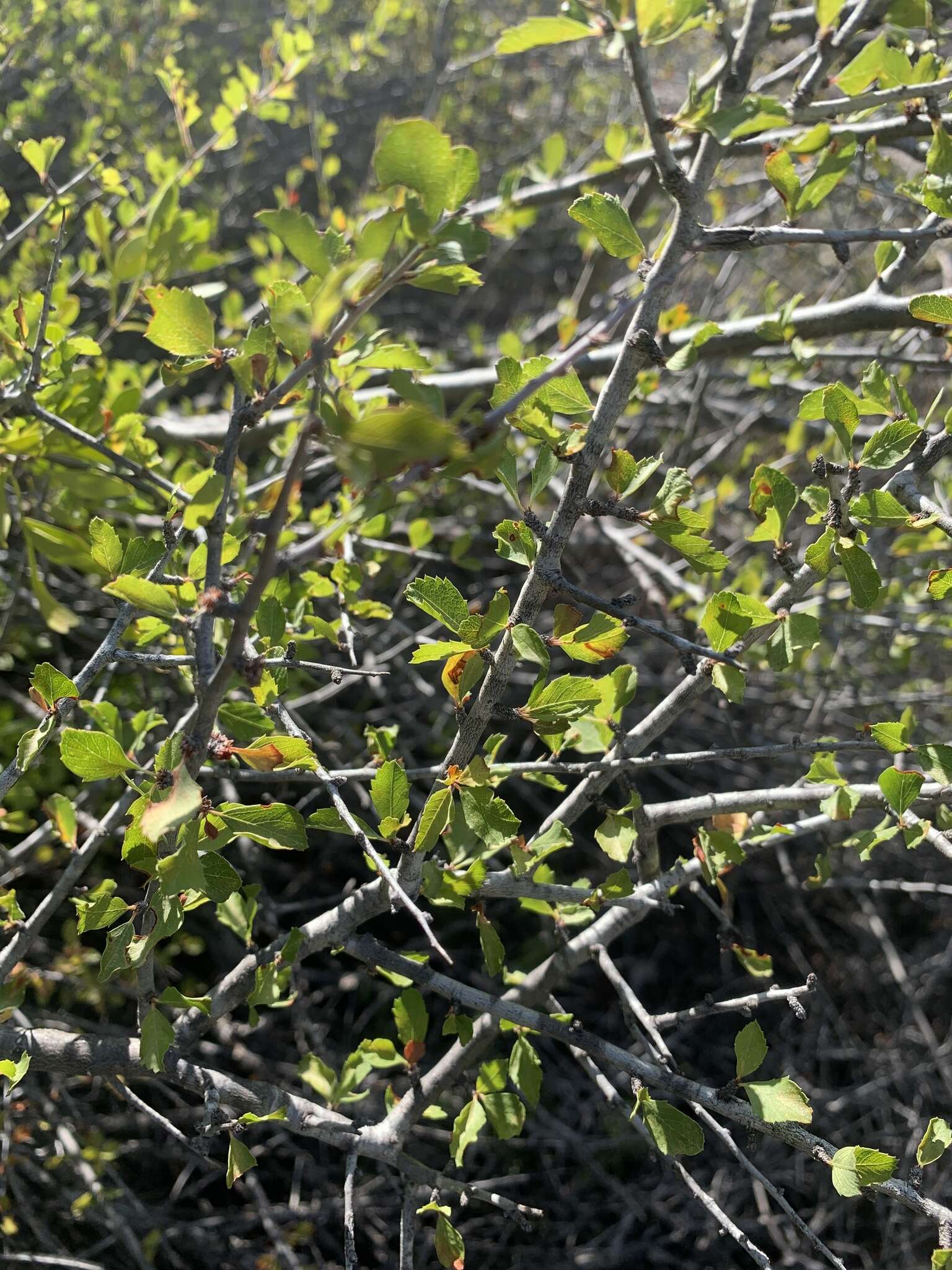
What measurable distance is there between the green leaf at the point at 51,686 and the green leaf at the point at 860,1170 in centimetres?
99

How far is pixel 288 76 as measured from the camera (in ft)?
6.28

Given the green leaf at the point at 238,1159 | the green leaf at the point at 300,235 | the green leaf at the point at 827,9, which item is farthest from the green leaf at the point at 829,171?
the green leaf at the point at 238,1159

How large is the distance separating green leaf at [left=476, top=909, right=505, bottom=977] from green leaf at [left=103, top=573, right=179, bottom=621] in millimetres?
594

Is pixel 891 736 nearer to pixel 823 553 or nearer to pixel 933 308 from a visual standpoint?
pixel 823 553

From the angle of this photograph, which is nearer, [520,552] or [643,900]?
[520,552]

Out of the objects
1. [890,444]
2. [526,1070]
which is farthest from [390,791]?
[890,444]

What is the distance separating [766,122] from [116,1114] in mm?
2444

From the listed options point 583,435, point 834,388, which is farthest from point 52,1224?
point 834,388

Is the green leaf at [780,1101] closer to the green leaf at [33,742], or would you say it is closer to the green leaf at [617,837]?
the green leaf at [617,837]

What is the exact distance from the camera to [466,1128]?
122 cm

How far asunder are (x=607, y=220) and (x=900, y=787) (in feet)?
2.39

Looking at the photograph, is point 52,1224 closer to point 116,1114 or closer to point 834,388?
point 116,1114

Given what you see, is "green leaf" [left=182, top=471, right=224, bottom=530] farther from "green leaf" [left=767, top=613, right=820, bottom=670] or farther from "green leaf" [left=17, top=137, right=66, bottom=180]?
A: "green leaf" [left=17, top=137, right=66, bottom=180]

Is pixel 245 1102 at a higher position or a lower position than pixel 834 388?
lower
